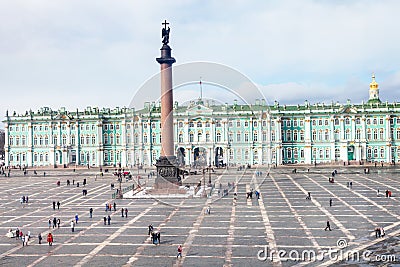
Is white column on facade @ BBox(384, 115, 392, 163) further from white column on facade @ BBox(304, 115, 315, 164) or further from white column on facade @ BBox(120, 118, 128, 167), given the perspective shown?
white column on facade @ BBox(120, 118, 128, 167)

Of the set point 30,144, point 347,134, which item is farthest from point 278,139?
point 30,144

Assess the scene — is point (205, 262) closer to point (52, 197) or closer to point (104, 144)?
point (52, 197)

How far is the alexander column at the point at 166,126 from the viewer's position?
47.9 m

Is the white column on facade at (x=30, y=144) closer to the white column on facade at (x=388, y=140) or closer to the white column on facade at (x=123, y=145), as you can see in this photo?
the white column on facade at (x=123, y=145)

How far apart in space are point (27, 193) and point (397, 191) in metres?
38.7

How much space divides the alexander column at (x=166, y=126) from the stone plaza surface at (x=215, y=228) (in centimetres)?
439

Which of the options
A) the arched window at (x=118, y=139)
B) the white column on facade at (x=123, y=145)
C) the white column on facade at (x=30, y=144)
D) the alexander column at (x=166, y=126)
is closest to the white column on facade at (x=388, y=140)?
the white column on facade at (x=123, y=145)

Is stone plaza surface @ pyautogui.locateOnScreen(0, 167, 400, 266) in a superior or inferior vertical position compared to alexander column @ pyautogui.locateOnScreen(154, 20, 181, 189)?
inferior

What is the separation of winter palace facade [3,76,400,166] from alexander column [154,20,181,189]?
37.7 metres

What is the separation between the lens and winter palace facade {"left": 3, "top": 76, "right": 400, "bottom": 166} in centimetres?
8931

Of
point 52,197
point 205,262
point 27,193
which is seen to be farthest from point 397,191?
point 27,193

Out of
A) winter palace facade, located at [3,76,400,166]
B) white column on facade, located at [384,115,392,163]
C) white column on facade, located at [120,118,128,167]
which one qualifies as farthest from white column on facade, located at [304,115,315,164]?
white column on facade, located at [120,118,128,167]

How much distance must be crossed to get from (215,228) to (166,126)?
61.5ft

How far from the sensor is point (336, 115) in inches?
3556
